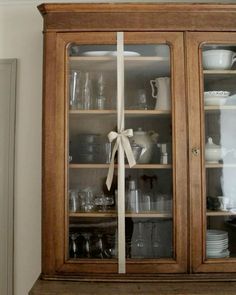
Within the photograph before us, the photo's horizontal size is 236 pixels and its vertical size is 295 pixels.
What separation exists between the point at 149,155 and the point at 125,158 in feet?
0.37

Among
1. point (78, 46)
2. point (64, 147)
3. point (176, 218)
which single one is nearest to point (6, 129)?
point (64, 147)

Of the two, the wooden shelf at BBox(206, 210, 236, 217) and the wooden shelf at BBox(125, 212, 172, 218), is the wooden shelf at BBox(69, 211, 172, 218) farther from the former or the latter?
the wooden shelf at BBox(206, 210, 236, 217)

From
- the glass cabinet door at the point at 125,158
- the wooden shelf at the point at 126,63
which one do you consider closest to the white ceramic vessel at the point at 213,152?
the glass cabinet door at the point at 125,158

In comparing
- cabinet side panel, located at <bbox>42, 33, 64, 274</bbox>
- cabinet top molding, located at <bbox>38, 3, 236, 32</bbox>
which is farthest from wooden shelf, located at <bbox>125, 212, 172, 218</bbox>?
cabinet top molding, located at <bbox>38, 3, 236, 32</bbox>

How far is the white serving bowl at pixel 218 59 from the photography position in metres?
1.29

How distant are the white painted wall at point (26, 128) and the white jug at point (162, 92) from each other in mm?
648

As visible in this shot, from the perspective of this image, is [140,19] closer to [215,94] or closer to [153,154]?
[215,94]

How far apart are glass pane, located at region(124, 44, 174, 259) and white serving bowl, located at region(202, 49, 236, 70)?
17cm

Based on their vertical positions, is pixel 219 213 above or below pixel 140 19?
below

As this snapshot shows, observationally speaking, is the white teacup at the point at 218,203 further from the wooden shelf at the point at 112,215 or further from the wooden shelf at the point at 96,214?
the wooden shelf at the point at 96,214

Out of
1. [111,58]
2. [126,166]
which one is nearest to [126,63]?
[111,58]

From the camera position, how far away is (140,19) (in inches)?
49.4

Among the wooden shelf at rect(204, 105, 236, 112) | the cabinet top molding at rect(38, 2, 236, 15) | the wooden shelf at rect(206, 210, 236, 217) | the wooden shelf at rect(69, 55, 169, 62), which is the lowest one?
the wooden shelf at rect(206, 210, 236, 217)

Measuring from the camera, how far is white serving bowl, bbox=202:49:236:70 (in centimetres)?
129
